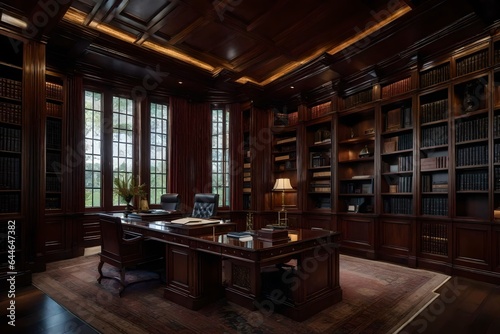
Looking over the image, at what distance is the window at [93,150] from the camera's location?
5.30 meters

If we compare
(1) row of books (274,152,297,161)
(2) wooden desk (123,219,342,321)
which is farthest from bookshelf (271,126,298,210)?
(2) wooden desk (123,219,342,321)

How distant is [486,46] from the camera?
3.73 meters

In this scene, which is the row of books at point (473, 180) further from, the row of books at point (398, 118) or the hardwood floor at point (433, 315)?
the hardwood floor at point (433, 315)

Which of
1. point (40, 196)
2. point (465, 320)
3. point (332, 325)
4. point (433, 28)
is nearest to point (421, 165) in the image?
point (433, 28)

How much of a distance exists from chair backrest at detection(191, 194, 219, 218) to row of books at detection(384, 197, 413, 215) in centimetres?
291

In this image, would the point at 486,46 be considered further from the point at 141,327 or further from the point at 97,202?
the point at 97,202

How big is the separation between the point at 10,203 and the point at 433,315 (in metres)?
4.96

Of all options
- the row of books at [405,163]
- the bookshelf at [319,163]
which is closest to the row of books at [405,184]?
the row of books at [405,163]

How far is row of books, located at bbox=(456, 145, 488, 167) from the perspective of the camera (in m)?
3.76

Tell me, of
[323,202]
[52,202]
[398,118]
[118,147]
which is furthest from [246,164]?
[52,202]

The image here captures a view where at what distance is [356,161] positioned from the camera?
5.49 metres

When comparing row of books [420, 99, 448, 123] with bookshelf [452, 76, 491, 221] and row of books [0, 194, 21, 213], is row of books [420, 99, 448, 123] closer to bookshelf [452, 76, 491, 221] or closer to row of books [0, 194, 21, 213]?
bookshelf [452, 76, 491, 221]

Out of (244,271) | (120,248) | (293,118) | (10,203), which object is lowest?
(244,271)

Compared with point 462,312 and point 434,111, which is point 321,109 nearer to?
point 434,111
